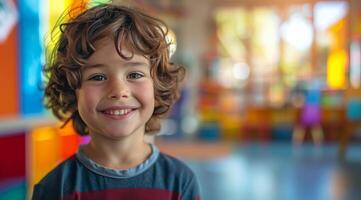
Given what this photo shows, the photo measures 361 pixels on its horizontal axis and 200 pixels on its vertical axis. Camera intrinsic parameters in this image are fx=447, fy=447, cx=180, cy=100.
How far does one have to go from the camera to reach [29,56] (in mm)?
2057

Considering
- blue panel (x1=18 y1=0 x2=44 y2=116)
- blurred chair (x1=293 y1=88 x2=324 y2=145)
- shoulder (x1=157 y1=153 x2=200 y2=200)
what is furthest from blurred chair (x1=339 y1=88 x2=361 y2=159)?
shoulder (x1=157 y1=153 x2=200 y2=200)

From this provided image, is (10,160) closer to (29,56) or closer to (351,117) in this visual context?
(29,56)

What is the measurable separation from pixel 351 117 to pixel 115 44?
4.75 meters

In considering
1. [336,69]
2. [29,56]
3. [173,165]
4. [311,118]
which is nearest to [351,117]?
[311,118]

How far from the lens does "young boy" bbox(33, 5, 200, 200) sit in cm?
67

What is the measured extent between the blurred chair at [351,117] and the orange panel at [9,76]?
3.78m

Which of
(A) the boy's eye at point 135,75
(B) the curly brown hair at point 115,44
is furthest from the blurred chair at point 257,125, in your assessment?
(A) the boy's eye at point 135,75

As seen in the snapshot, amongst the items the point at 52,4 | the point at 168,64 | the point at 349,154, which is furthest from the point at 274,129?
the point at 168,64

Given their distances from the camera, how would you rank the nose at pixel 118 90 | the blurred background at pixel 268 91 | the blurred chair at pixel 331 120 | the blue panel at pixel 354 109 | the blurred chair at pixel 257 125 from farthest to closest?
the blurred chair at pixel 257 125
the blurred chair at pixel 331 120
the blue panel at pixel 354 109
the blurred background at pixel 268 91
the nose at pixel 118 90

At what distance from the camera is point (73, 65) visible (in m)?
0.69

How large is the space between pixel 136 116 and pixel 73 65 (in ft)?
0.41

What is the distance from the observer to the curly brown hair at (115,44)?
69cm

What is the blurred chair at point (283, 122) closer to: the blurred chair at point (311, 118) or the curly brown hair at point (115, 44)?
the blurred chair at point (311, 118)

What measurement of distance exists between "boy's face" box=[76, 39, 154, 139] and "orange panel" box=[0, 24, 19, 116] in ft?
4.39
